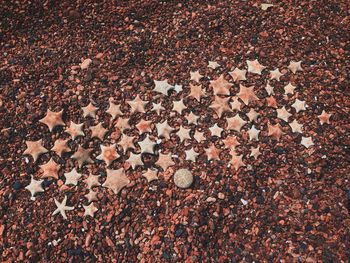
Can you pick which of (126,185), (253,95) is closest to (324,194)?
(253,95)

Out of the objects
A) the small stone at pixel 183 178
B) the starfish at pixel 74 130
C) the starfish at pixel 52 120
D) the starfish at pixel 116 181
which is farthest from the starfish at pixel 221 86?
the starfish at pixel 52 120

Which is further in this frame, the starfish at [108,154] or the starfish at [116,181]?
the starfish at [108,154]

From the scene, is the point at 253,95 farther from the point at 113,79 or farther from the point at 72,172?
the point at 72,172

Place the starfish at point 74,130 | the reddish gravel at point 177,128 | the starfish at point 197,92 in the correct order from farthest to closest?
the starfish at point 197,92 < the starfish at point 74,130 < the reddish gravel at point 177,128

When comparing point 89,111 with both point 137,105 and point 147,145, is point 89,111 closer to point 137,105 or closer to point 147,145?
point 137,105

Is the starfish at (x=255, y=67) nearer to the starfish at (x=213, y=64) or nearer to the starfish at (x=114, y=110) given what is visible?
the starfish at (x=213, y=64)
